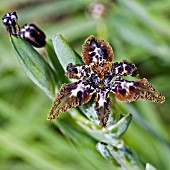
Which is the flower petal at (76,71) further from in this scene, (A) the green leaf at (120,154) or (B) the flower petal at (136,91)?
(A) the green leaf at (120,154)

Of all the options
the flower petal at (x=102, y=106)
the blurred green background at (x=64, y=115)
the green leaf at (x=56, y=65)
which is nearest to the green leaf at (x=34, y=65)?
the green leaf at (x=56, y=65)

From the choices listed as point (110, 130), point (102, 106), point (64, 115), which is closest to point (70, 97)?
point (102, 106)

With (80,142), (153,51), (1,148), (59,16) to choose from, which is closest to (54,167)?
(1,148)

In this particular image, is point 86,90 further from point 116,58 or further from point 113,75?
point 116,58

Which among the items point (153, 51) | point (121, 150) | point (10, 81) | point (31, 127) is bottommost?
point (121, 150)

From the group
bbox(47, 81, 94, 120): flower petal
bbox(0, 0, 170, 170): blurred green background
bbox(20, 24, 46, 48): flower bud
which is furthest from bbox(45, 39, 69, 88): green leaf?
bbox(0, 0, 170, 170): blurred green background

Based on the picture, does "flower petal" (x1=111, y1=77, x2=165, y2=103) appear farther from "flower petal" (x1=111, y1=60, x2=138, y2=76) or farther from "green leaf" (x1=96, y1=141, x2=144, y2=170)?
"green leaf" (x1=96, y1=141, x2=144, y2=170)
